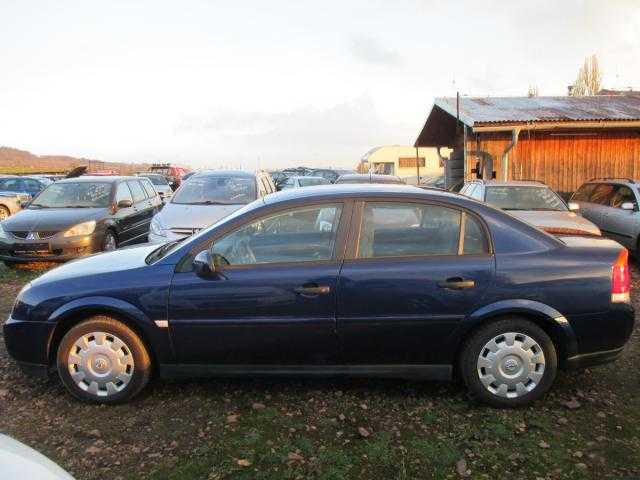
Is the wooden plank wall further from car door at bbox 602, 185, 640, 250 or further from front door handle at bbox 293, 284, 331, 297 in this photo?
front door handle at bbox 293, 284, 331, 297

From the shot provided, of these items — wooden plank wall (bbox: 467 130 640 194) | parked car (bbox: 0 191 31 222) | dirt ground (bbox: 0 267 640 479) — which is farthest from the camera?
parked car (bbox: 0 191 31 222)

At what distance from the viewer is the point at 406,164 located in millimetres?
47281

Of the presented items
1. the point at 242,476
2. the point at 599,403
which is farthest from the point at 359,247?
the point at 599,403

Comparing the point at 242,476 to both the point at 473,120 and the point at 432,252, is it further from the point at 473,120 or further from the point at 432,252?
the point at 473,120

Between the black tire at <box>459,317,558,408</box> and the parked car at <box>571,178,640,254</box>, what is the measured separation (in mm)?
6038

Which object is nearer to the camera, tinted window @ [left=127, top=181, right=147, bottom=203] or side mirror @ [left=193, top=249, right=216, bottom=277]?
side mirror @ [left=193, top=249, right=216, bottom=277]

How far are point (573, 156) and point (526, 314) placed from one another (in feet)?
41.8

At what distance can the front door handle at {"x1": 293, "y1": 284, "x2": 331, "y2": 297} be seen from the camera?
3.66m

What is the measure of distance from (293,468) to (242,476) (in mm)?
301

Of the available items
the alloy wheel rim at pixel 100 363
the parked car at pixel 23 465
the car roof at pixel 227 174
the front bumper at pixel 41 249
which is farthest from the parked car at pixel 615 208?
the parked car at pixel 23 465

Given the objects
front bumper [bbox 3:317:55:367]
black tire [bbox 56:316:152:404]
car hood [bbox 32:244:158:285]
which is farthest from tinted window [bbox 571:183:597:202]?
front bumper [bbox 3:317:55:367]

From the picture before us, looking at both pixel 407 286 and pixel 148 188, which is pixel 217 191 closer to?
pixel 148 188

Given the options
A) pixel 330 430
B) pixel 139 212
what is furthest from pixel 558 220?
pixel 139 212

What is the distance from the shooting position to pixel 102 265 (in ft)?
13.4
